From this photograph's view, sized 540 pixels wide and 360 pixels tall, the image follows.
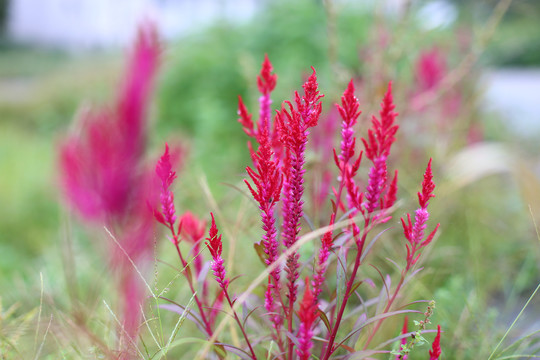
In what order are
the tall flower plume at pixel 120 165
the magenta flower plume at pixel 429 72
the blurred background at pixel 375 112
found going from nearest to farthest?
1. the tall flower plume at pixel 120 165
2. the blurred background at pixel 375 112
3. the magenta flower plume at pixel 429 72

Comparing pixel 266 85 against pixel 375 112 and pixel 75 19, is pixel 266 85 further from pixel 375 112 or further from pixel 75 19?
pixel 75 19

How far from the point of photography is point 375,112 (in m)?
1.19

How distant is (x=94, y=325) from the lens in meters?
0.83

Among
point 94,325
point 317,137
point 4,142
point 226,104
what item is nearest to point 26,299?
point 94,325

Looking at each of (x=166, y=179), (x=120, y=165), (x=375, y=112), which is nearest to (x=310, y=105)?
(x=166, y=179)

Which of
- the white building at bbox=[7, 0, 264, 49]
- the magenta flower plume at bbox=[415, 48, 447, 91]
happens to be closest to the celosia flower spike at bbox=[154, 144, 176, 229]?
the magenta flower plume at bbox=[415, 48, 447, 91]

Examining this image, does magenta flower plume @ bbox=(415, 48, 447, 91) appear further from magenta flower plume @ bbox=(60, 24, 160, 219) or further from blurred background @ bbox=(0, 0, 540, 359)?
magenta flower plume @ bbox=(60, 24, 160, 219)

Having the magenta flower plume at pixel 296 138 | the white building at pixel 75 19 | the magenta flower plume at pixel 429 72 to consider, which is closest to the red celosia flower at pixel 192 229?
the magenta flower plume at pixel 296 138

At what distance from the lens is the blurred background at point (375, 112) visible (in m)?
0.97

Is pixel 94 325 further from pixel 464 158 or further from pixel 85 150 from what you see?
pixel 464 158

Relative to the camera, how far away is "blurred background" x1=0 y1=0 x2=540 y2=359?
0.97 m

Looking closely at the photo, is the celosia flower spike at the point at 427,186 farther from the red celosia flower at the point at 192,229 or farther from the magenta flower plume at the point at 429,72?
the magenta flower plume at the point at 429,72

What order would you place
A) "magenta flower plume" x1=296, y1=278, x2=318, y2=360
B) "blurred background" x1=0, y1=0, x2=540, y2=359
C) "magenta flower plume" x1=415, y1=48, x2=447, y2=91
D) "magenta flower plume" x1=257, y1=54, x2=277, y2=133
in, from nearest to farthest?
"magenta flower plume" x1=296, y1=278, x2=318, y2=360, "magenta flower plume" x1=257, y1=54, x2=277, y2=133, "blurred background" x1=0, y1=0, x2=540, y2=359, "magenta flower plume" x1=415, y1=48, x2=447, y2=91

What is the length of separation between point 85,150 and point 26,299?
1.53ft
